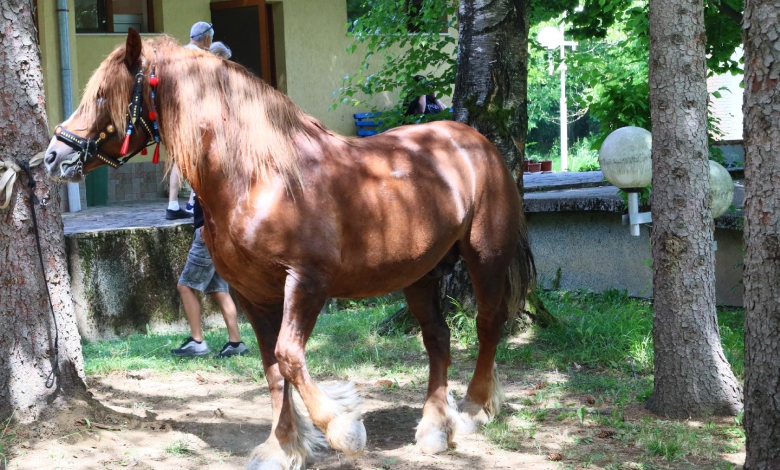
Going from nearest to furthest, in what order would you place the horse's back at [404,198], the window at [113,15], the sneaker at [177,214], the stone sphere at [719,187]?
the horse's back at [404,198], the stone sphere at [719,187], the sneaker at [177,214], the window at [113,15]

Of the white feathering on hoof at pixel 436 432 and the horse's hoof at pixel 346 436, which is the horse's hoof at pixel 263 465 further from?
the white feathering on hoof at pixel 436 432

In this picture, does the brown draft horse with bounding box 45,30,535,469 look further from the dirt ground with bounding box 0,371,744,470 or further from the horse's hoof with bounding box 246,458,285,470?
the dirt ground with bounding box 0,371,744,470

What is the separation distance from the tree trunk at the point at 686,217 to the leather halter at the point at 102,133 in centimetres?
284

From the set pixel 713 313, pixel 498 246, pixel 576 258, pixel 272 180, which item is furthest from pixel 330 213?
pixel 576 258

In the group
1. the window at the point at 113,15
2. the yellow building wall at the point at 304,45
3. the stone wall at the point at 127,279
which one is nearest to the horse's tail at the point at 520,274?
the stone wall at the point at 127,279

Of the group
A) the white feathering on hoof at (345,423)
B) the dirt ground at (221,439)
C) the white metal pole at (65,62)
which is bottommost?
the dirt ground at (221,439)

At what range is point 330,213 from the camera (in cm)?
398

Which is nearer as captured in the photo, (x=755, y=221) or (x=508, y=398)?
(x=755, y=221)

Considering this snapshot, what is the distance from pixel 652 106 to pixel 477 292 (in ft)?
4.85

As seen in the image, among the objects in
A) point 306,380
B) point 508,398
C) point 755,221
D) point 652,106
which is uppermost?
point 652,106

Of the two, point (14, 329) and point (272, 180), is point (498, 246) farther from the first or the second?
point (14, 329)

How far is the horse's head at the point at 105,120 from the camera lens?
12.3 feet

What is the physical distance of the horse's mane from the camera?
380cm

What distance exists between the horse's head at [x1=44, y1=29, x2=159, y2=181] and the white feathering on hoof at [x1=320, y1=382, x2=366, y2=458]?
149cm
